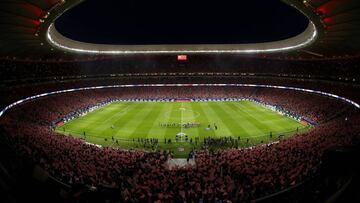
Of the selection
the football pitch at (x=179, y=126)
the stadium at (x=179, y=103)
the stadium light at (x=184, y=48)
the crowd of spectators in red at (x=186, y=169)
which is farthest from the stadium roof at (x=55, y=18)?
the football pitch at (x=179, y=126)

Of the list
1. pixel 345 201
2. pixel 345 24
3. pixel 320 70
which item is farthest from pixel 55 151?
pixel 320 70

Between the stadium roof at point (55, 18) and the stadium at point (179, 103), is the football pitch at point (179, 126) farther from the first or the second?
the stadium roof at point (55, 18)

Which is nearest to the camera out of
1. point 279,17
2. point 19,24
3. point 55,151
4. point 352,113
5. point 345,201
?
point 345,201

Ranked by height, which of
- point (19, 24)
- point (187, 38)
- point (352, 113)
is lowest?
point (352, 113)

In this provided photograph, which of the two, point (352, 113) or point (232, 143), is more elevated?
point (352, 113)

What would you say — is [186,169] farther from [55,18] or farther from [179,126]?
[179,126]

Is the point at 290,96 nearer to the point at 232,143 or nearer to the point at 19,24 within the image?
the point at 232,143
